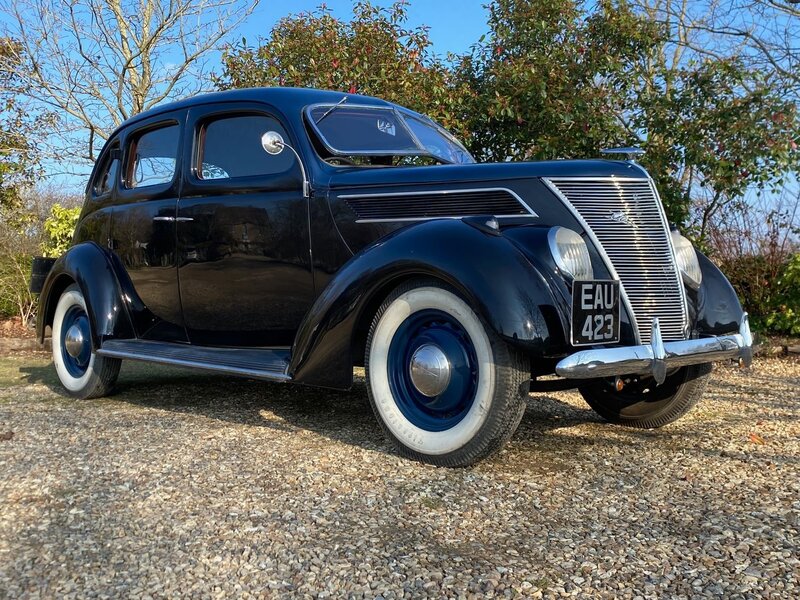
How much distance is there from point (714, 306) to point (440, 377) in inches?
59.9

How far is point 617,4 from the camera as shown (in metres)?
8.70

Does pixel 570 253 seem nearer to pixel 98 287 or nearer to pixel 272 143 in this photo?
pixel 272 143

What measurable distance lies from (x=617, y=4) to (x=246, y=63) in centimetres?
436

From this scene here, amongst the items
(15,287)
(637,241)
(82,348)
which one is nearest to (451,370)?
(637,241)

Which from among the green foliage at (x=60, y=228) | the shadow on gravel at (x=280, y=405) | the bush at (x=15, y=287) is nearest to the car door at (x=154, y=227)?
the shadow on gravel at (x=280, y=405)

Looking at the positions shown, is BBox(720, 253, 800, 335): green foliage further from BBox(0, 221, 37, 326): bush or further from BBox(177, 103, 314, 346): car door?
BBox(0, 221, 37, 326): bush

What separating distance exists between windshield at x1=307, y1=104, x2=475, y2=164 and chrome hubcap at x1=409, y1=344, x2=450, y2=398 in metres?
1.45

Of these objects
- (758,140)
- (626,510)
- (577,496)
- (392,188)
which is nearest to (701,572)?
(626,510)

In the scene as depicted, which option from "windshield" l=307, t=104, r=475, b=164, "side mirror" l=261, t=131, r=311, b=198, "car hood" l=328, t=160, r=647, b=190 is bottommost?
"car hood" l=328, t=160, r=647, b=190

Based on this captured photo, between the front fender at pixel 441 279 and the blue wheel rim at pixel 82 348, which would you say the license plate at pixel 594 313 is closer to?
the front fender at pixel 441 279

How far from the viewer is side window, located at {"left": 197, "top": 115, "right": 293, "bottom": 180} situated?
4398mm

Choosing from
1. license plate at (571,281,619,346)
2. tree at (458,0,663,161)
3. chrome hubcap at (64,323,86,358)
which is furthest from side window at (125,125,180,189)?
tree at (458,0,663,161)

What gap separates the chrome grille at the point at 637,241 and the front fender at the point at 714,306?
0.19 meters

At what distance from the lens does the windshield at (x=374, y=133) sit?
4301 mm
